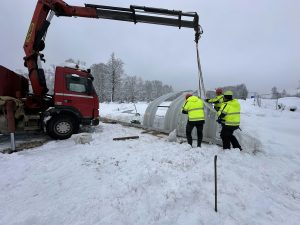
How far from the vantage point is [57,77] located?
841 centimetres

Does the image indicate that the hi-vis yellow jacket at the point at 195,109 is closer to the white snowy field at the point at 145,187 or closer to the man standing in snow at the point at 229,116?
the man standing in snow at the point at 229,116

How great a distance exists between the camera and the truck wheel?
8117 mm

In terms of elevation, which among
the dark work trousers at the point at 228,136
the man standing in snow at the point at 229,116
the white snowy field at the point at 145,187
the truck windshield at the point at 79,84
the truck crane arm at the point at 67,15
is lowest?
the white snowy field at the point at 145,187

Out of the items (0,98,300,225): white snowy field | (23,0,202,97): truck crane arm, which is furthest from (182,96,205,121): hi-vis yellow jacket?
(23,0,202,97): truck crane arm

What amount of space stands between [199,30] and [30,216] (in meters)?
8.20

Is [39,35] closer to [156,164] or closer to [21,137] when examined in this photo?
[21,137]

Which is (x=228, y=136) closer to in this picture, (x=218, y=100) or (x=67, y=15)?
(x=218, y=100)

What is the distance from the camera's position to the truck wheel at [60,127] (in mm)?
8117

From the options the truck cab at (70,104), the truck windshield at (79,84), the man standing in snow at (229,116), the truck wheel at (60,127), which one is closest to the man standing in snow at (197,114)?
the man standing in snow at (229,116)

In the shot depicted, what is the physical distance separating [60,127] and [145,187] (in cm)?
563

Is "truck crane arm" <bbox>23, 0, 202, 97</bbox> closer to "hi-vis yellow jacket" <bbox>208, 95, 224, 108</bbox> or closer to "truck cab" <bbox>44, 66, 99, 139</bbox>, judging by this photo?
"truck cab" <bbox>44, 66, 99, 139</bbox>

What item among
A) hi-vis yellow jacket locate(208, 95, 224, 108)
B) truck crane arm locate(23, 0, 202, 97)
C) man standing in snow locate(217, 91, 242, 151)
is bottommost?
man standing in snow locate(217, 91, 242, 151)

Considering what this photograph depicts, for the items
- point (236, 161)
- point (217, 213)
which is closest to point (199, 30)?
point (236, 161)

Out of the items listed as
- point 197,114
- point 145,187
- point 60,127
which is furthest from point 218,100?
point 60,127
